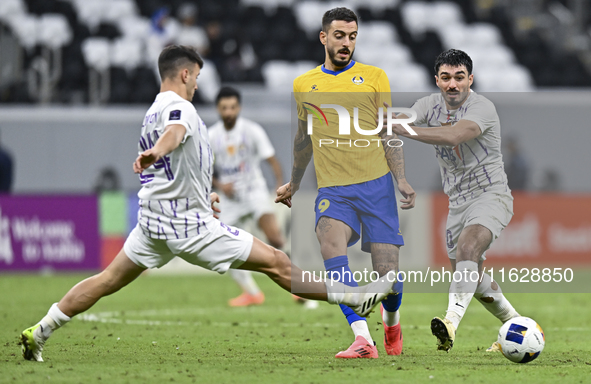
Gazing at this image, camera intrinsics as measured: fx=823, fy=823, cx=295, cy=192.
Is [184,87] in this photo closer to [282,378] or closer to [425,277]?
[282,378]

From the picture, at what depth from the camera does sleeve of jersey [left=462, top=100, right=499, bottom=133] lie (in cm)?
630

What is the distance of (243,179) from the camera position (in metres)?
11.3

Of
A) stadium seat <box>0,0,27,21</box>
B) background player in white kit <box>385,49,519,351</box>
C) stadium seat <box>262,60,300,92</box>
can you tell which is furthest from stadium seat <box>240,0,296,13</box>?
background player in white kit <box>385,49,519,351</box>

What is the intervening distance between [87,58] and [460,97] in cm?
1349

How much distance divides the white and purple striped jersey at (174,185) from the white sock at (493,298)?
236 centimetres

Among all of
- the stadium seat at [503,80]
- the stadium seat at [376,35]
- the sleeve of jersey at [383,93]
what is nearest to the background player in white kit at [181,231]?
the sleeve of jersey at [383,93]

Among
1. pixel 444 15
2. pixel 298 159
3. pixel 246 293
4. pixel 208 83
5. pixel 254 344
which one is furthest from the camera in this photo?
pixel 444 15

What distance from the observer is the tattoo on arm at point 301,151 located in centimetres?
650

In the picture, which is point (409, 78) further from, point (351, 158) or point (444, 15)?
point (351, 158)

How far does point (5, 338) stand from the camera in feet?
23.8

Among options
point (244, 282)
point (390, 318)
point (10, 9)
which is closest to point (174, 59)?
point (390, 318)

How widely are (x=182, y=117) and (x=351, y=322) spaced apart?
6.89 feet

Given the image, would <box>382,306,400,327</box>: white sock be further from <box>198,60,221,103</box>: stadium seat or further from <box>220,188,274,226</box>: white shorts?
<box>198,60,221,103</box>: stadium seat

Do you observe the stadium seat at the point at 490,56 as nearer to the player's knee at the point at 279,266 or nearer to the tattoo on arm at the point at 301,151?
the tattoo on arm at the point at 301,151
